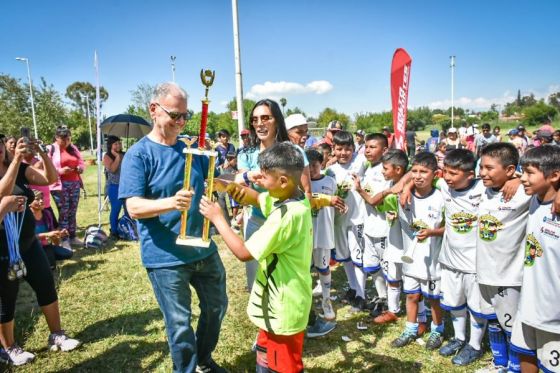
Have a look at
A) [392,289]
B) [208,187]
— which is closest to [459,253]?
[392,289]

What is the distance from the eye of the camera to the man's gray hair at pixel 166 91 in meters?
2.35

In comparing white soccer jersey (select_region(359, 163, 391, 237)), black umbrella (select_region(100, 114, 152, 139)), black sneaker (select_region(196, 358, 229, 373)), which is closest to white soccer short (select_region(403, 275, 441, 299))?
white soccer jersey (select_region(359, 163, 391, 237))

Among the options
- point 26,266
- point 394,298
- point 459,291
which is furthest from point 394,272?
point 26,266

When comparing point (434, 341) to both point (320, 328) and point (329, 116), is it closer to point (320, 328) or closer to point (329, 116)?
point (320, 328)

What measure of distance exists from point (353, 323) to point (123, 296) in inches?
121

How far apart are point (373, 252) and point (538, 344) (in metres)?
1.87

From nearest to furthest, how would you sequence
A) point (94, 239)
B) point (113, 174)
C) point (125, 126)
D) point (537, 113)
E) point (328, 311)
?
point (328, 311), point (94, 239), point (113, 174), point (125, 126), point (537, 113)

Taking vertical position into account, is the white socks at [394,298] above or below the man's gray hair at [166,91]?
below

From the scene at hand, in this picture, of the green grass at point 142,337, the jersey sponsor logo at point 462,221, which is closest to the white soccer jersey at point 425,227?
the jersey sponsor logo at point 462,221

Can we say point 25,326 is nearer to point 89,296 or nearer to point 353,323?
point 89,296

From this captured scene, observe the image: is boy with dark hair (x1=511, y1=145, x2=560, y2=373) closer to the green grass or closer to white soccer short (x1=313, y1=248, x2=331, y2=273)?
the green grass

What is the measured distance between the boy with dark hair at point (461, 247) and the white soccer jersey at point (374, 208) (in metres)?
0.81

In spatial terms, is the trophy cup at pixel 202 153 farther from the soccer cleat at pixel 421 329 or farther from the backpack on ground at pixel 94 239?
the backpack on ground at pixel 94 239

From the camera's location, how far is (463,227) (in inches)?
124
